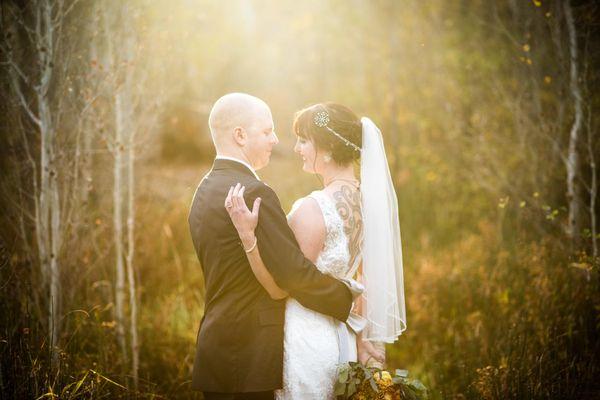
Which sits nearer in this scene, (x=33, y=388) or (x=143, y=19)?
(x=33, y=388)

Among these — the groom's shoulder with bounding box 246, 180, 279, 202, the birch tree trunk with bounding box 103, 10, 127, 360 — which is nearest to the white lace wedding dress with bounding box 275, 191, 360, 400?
the groom's shoulder with bounding box 246, 180, 279, 202

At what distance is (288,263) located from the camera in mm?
2525

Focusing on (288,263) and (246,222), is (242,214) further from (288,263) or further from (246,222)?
(288,263)

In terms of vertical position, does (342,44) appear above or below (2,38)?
above

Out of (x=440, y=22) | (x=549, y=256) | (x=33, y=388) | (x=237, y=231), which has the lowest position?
(x=33, y=388)

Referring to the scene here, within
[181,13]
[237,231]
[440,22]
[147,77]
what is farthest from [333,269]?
[440,22]

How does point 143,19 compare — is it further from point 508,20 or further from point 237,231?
point 508,20

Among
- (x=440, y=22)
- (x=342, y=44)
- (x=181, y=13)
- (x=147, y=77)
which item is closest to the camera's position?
(x=147, y=77)

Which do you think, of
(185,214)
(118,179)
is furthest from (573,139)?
(185,214)

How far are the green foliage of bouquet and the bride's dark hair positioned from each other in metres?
1.23

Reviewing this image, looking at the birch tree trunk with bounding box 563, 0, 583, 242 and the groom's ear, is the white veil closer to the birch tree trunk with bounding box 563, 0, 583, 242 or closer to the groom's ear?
the groom's ear

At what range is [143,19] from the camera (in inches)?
185

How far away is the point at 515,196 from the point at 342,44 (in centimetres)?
688

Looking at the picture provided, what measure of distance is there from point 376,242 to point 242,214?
93cm
